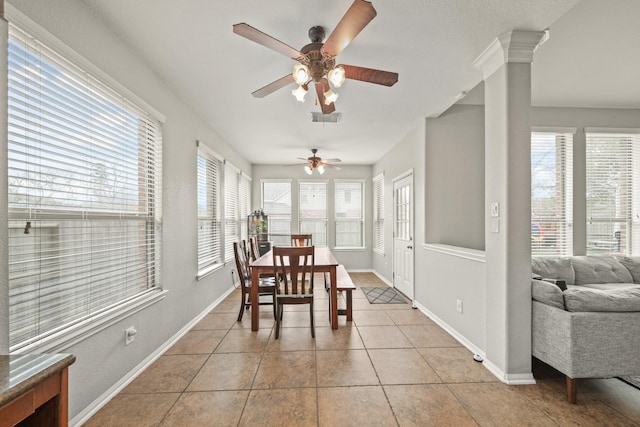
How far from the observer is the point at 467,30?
6.83 ft

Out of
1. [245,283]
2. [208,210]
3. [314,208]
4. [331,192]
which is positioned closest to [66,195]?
[245,283]

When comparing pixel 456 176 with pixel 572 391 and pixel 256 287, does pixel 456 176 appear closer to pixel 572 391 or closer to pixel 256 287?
pixel 572 391

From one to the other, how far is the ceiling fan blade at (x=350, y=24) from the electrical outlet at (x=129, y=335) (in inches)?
98.8

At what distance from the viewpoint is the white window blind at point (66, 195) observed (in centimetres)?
144

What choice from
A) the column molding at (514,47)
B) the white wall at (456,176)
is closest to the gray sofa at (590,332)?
the white wall at (456,176)

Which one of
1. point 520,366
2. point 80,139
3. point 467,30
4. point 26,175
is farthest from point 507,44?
point 26,175

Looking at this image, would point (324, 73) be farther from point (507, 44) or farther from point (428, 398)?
point (428, 398)

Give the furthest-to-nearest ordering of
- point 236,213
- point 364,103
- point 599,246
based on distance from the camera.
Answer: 1. point 236,213
2. point 599,246
3. point 364,103

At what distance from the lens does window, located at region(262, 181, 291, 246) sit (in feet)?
23.1

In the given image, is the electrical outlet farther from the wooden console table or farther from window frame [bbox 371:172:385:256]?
window frame [bbox 371:172:385:256]

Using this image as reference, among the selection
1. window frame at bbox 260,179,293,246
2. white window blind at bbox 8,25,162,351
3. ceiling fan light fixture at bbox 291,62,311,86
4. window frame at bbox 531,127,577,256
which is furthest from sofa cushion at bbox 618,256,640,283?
window frame at bbox 260,179,293,246

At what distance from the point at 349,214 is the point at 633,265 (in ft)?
15.9

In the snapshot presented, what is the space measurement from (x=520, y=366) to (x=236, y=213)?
479 centimetres

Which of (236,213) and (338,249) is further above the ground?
(236,213)
